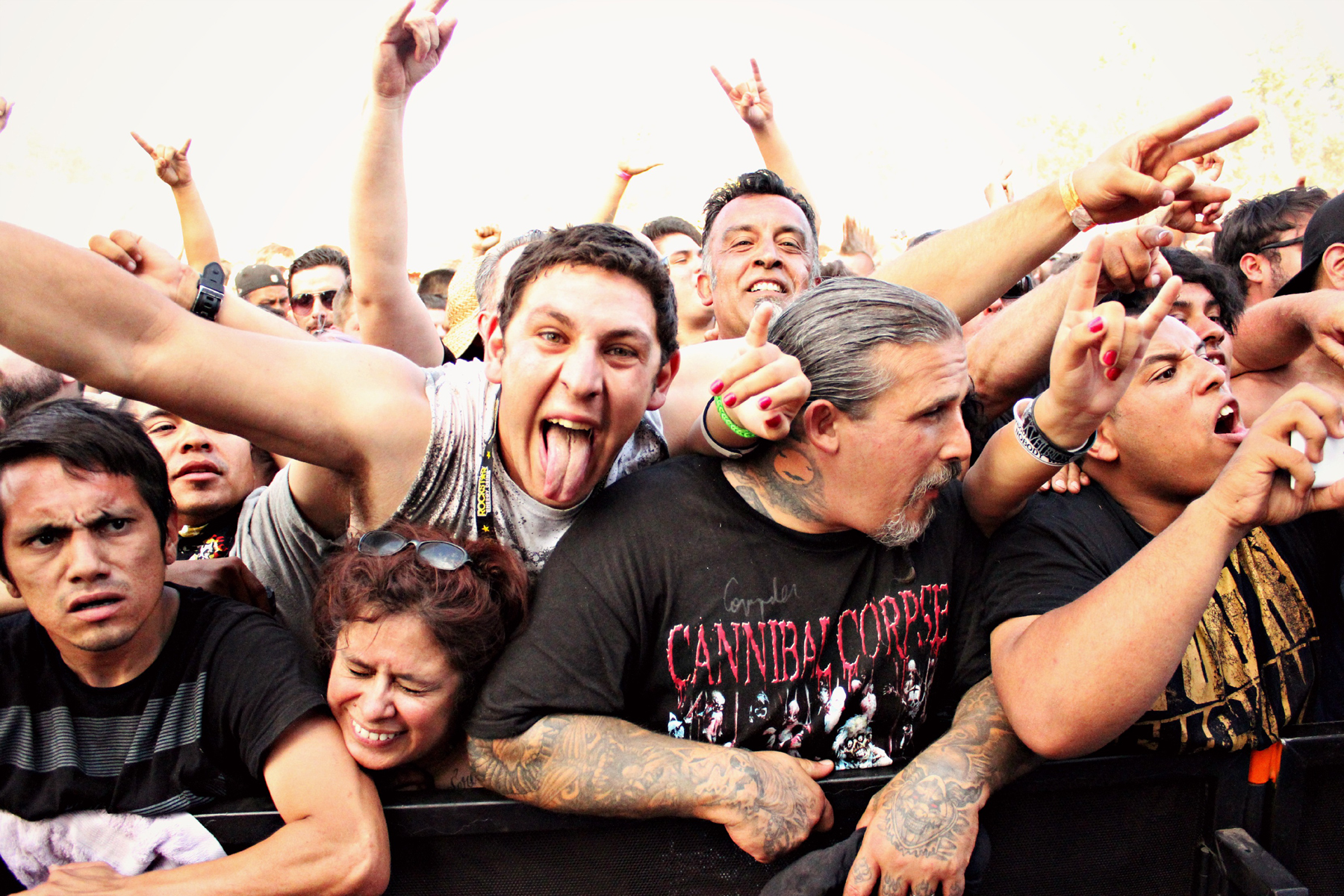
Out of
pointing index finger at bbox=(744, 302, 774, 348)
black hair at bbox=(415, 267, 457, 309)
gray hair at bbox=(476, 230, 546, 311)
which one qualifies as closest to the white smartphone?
pointing index finger at bbox=(744, 302, 774, 348)

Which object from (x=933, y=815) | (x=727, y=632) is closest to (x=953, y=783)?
(x=933, y=815)

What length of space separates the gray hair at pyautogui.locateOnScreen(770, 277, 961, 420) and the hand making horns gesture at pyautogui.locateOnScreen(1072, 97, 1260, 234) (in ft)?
1.86

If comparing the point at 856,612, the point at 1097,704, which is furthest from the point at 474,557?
the point at 1097,704

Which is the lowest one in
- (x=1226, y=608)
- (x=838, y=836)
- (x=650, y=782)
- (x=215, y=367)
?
(x=838, y=836)

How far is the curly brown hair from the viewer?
205 centimetres

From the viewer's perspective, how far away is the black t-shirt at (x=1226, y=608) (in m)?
2.08

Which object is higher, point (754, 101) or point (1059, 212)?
point (754, 101)

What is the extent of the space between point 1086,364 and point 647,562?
104cm

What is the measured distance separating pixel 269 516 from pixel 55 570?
2.03 feet

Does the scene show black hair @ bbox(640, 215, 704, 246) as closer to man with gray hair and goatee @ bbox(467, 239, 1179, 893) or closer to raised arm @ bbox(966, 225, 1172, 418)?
raised arm @ bbox(966, 225, 1172, 418)

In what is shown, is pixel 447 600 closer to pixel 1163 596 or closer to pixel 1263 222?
pixel 1163 596

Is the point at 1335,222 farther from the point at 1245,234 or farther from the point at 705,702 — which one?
the point at 705,702

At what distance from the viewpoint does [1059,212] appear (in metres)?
2.50

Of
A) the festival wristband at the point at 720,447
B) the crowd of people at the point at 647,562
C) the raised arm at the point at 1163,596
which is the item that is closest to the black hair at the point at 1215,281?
the crowd of people at the point at 647,562
